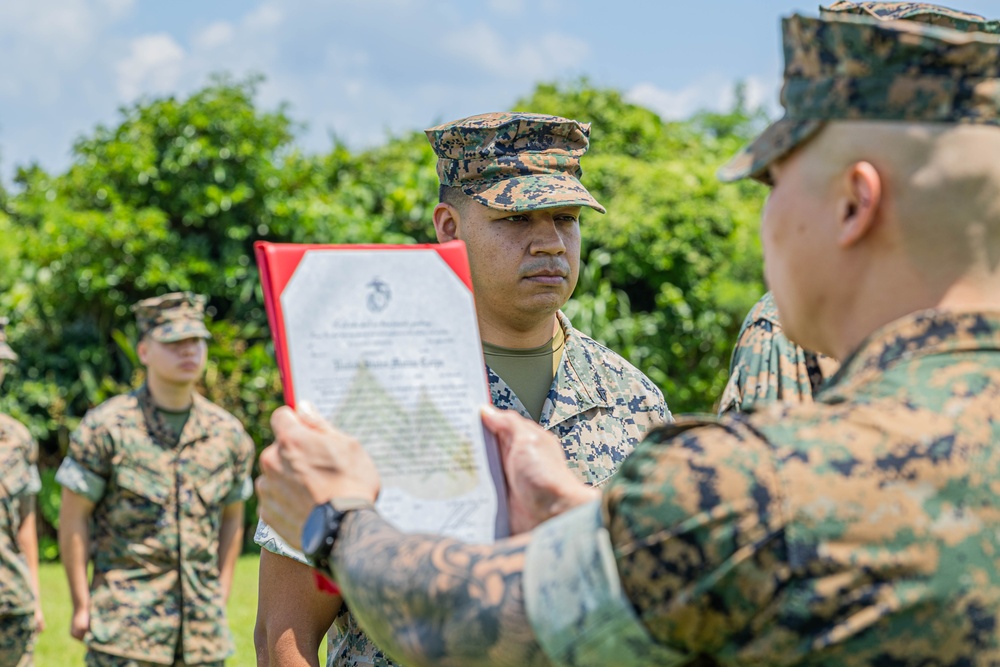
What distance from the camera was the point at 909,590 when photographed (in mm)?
1354

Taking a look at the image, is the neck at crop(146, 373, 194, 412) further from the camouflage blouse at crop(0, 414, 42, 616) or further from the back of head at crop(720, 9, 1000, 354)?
the back of head at crop(720, 9, 1000, 354)

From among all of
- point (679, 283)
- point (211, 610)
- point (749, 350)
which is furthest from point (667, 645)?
point (679, 283)

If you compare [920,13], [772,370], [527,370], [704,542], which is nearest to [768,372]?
[772,370]

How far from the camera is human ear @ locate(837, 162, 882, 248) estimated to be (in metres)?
1.51

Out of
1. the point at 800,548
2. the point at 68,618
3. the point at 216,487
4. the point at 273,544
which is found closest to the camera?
the point at 800,548

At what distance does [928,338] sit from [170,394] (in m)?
5.85

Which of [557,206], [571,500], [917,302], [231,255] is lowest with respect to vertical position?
[571,500]

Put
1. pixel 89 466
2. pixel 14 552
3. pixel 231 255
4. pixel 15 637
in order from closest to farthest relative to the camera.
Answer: pixel 89 466 < pixel 15 637 < pixel 14 552 < pixel 231 255

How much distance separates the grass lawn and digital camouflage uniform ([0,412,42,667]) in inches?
66.3

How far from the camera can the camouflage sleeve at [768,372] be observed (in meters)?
2.90

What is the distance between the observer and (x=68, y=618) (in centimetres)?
959

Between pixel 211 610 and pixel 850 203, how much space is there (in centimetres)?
567

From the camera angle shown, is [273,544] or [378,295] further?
[273,544]

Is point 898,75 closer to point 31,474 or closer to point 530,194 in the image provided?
point 530,194
